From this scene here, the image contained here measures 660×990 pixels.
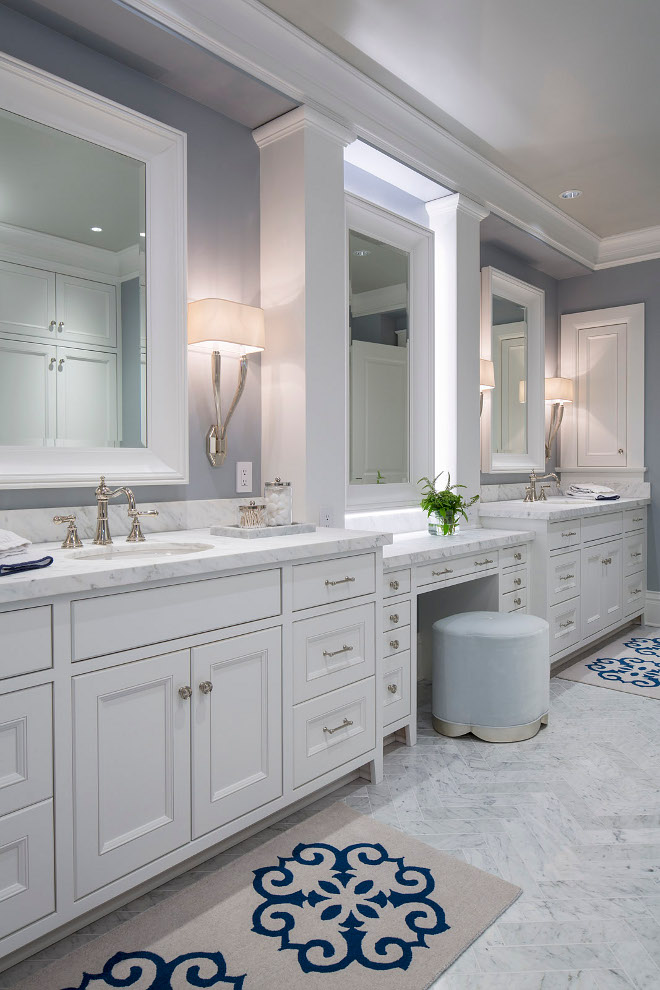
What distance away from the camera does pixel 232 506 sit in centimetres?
256

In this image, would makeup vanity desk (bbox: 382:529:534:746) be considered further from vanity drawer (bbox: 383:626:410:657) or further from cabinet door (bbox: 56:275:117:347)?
cabinet door (bbox: 56:275:117:347)

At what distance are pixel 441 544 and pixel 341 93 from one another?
5.98ft

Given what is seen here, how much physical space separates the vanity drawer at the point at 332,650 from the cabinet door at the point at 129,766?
425mm

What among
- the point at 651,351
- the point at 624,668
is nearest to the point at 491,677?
the point at 624,668

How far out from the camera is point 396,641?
250 cm

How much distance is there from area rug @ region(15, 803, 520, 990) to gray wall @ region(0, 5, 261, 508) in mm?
1175

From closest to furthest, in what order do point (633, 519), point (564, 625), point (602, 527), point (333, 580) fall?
point (333, 580) < point (564, 625) < point (602, 527) < point (633, 519)

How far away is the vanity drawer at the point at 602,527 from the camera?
3.75 meters

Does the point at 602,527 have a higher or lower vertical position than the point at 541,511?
→ lower

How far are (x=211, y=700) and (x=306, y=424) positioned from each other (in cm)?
116

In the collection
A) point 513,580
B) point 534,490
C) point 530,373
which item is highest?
point 530,373

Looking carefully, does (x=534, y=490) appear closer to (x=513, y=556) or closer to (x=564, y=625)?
(x=564, y=625)

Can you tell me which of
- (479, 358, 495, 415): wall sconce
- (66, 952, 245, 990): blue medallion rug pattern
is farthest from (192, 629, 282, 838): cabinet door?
(479, 358, 495, 415): wall sconce

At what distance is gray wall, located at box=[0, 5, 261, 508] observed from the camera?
2.12m
